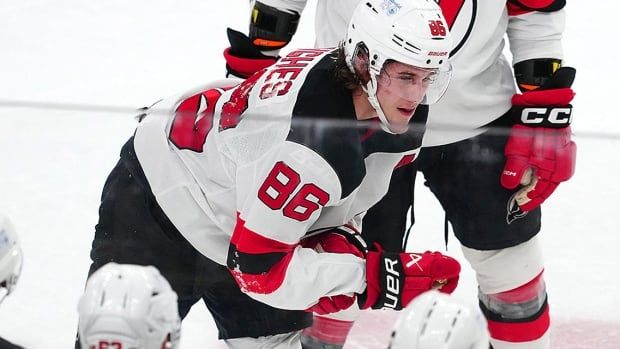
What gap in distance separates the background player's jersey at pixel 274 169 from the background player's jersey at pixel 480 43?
0.72 feet

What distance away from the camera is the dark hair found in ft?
4.79

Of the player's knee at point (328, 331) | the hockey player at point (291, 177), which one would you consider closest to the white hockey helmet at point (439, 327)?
the hockey player at point (291, 177)

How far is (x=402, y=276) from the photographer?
1444 millimetres

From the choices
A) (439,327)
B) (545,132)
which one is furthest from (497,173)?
(439,327)

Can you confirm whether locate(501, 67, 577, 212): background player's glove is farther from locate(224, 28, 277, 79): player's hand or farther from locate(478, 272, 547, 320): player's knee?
locate(224, 28, 277, 79): player's hand

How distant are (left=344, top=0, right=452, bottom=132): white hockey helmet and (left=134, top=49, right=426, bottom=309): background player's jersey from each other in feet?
0.13

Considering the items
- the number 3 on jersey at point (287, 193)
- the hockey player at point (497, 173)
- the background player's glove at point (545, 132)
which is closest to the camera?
the number 3 on jersey at point (287, 193)

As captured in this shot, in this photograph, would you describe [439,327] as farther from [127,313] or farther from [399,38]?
[399,38]

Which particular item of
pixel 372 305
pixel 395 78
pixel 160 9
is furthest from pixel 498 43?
pixel 160 9

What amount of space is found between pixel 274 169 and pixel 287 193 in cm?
3

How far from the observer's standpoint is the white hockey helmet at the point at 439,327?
1.02 metres

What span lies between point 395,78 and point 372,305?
0.91ft

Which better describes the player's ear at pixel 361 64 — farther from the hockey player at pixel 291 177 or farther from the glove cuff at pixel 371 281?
the glove cuff at pixel 371 281

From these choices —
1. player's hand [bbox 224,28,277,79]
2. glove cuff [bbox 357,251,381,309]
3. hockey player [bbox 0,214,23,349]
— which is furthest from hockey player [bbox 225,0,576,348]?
hockey player [bbox 0,214,23,349]
